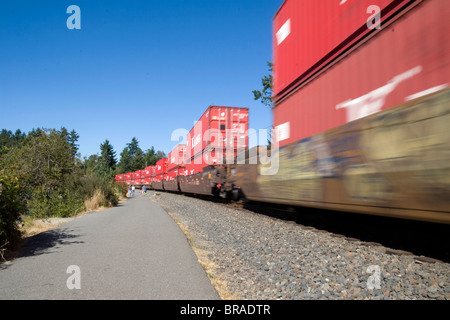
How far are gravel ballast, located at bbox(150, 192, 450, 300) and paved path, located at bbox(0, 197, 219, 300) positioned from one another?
0.45 meters

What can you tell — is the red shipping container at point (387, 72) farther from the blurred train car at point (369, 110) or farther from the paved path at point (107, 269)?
the paved path at point (107, 269)

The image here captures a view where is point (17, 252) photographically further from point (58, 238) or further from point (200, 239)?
point (200, 239)

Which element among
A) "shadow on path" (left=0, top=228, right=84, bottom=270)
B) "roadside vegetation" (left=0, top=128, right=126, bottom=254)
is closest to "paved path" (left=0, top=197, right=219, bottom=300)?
"shadow on path" (left=0, top=228, right=84, bottom=270)

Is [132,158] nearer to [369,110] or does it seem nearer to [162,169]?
[162,169]

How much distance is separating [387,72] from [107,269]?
530cm

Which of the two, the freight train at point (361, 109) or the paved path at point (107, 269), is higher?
the freight train at point (361, 109)

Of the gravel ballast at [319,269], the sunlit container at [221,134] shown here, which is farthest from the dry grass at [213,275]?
the sunlit container at [221,134]

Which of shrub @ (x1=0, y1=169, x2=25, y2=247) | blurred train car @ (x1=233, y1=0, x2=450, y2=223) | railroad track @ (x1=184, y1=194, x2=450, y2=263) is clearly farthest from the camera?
shrub @ (x1=0, y1=169, x2=25, y2=247)

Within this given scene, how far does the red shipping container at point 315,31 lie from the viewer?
518 centimetres

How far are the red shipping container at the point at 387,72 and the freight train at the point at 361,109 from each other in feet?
0.05

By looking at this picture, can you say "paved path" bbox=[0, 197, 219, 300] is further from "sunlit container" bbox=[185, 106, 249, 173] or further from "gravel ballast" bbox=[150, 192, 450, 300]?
"sunlit container" bbox=[185, 106, 249, 173]

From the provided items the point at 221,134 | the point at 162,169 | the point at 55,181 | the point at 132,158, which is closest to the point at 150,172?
the point at 162,169

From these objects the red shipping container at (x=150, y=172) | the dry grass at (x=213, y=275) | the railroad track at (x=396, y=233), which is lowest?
the dry grass at (x=213, y=275)

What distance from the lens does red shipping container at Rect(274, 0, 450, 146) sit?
3883 mm
